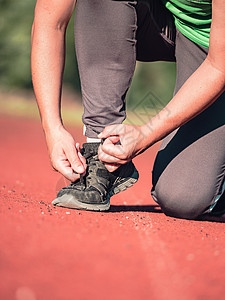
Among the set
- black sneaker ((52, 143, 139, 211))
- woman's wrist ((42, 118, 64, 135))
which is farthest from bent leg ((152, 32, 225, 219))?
woman's wrist ((42, 118, 64, 135))

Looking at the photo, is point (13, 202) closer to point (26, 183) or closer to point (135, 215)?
point (135, 215)

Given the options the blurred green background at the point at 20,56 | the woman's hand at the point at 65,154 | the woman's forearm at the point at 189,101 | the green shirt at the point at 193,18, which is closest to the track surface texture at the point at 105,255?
the woman's hand at the point at 65,154

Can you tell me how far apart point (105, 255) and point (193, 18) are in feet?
4.50

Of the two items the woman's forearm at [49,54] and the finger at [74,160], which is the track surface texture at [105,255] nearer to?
the finger at [74,160]

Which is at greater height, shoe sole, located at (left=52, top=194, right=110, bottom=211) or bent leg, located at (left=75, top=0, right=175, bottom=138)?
bent leg, located at (left=75, top=0, right=175, bottom=138)

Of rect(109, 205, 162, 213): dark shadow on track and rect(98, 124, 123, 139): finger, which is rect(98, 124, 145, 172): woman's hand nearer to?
rect(98, 124, 123, 139): finger

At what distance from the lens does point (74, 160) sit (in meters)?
1.91

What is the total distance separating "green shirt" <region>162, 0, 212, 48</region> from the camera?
2.13 m

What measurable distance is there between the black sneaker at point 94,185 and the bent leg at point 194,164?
0.25m

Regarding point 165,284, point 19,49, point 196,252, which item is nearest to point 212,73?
point 196,252

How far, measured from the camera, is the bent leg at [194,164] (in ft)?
7.23

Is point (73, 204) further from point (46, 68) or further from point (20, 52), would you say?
point (20, 52)

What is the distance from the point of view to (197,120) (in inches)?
90.9

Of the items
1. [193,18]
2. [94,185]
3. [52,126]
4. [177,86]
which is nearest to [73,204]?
[94,185]
